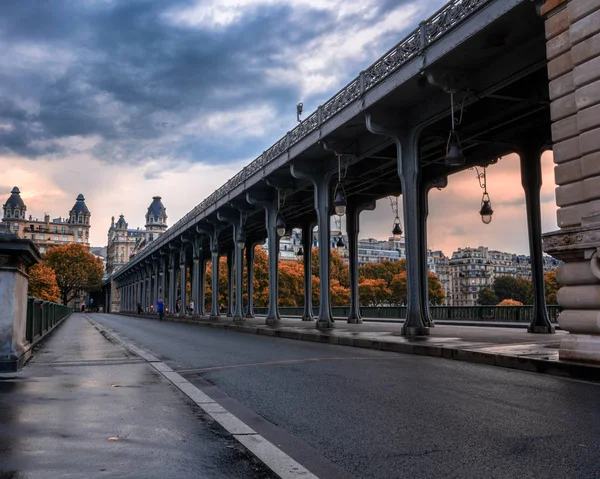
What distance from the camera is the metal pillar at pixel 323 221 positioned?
23.1m

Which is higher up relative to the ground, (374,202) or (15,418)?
(374,202)

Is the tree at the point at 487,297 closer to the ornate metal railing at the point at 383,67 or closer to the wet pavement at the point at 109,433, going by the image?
the ornate metal railing at the point at 383,67

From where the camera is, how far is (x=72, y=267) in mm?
131375

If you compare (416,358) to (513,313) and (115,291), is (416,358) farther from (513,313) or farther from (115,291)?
(115,291)

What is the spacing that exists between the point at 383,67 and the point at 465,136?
404cm

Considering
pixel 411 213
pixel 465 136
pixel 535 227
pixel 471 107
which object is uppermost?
pixel 471 107

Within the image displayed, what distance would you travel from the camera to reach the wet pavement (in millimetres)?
3928

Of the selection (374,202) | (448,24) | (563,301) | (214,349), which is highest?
(448,24)

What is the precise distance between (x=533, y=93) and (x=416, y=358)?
845 cm

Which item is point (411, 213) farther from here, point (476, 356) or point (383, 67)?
point (476, 356)

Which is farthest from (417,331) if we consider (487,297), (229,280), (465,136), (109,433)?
(487,297)

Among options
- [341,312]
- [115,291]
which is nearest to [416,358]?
[341,312]

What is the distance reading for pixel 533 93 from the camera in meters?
16.0

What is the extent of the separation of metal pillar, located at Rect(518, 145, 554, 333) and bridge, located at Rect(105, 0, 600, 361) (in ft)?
0.11
